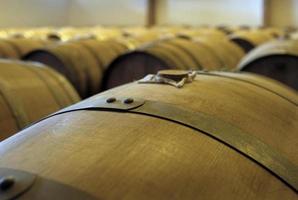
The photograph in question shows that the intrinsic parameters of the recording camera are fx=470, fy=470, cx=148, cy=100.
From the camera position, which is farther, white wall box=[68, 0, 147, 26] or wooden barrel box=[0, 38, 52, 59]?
white wall box=[68, 0, 147, 26]


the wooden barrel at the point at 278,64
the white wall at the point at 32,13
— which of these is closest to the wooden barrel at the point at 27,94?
the wooden barrel at the point at 278,64

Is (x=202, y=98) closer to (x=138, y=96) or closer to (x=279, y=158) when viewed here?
(x=138, y=96)

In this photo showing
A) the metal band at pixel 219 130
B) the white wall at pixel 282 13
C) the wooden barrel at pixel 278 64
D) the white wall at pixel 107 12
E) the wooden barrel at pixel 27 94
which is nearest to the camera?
the metal band at pixel 219 130

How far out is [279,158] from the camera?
47.3 inches

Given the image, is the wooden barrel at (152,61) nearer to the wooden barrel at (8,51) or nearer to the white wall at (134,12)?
the wooden barrel at (8,51)

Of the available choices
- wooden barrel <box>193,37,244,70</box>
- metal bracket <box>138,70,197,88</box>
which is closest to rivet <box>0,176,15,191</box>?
metal bracket <box>138,70,197,88</box>

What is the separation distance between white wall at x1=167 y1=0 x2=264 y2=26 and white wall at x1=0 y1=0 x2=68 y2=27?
160 inches

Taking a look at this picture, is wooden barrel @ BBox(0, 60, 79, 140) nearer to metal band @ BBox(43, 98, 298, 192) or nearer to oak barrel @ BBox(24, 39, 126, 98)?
metal band @ BBox(43, 98, 298, 192)

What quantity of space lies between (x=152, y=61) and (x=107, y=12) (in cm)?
1478

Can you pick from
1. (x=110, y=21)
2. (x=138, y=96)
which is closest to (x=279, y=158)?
(x=138, y=96)

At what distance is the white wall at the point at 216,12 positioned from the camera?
15008mm

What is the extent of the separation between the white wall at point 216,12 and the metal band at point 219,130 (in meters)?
14.2

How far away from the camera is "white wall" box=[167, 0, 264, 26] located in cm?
1501

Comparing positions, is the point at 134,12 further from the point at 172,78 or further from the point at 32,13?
the point at 172,78
